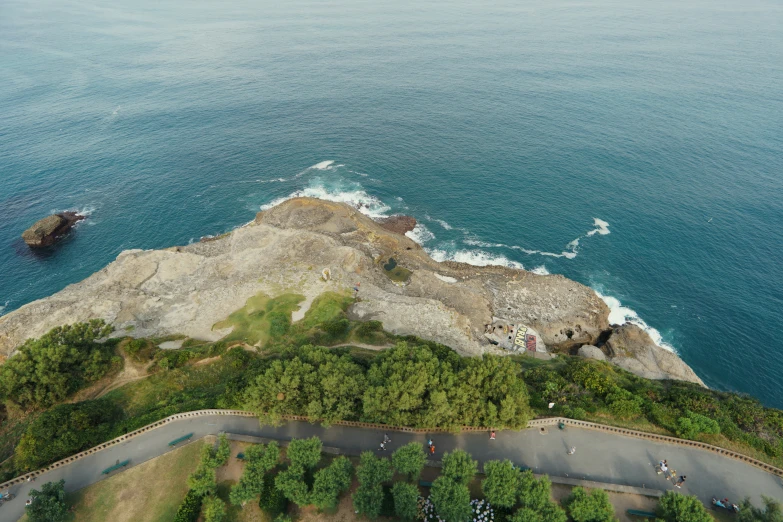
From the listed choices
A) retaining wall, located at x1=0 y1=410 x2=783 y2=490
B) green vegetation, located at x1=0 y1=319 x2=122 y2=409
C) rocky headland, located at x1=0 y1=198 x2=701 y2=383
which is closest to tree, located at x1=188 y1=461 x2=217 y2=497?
retaining wall, located at x1=0 y1=410 x2=783 y2=490

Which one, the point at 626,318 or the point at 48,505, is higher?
the point at 48,505

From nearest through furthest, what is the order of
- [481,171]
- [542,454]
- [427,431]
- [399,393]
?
1. [542,454]
2. [399,393]
3. [427,431]
4. [481,171]

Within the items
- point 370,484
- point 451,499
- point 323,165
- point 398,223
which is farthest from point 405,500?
point 323,165

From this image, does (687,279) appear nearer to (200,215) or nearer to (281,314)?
(281,314)

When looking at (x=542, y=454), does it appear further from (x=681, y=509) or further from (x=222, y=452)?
(x=222, y=452)

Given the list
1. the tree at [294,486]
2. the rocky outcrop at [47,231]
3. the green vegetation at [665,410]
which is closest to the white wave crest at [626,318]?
the green vegetation at [665,410]

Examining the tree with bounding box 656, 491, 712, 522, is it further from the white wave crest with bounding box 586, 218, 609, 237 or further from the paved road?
the white wave crest with bounding box 586, 218, 609, 237

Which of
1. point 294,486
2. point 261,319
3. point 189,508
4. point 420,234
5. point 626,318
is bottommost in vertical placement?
point 626,318
